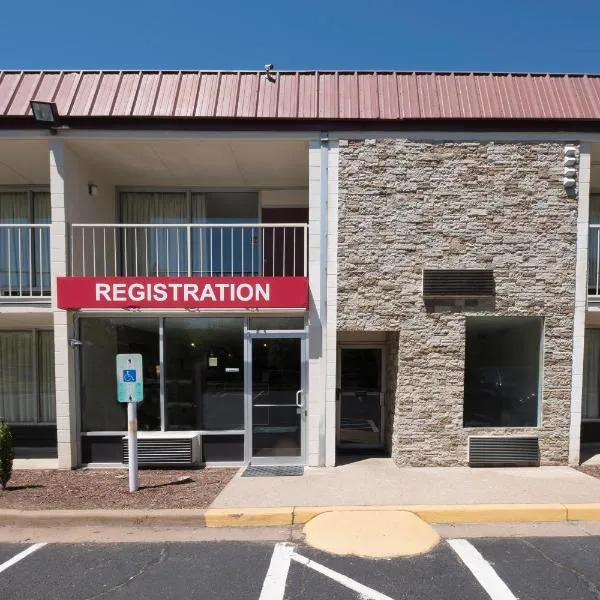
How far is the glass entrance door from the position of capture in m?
6.95

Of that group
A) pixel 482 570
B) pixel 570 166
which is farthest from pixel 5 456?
pixel 570 166

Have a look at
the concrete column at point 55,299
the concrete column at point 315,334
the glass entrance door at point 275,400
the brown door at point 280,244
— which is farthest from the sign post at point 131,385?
the brown door at point 280,244

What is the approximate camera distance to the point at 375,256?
6762 millimetres

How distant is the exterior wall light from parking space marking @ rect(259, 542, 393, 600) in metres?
6.43

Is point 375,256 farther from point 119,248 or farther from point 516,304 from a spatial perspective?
point 119,248

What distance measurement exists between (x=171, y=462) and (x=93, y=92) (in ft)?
20.2

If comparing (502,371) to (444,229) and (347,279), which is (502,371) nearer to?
(444,229)

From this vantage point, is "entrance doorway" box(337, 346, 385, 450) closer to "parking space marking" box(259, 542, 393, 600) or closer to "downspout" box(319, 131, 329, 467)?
"downspout" box(319, 131, 329, 467)

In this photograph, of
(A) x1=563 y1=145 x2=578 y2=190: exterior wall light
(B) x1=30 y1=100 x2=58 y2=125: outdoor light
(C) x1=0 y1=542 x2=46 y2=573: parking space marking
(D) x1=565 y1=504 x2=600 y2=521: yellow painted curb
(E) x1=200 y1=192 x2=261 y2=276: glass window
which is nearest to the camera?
(C) x1=0 y1=542 x2=46 y2=573: parking space marking

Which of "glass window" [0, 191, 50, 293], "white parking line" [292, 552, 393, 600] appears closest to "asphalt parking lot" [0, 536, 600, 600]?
"white parking line" [292, 552, 393, 600]

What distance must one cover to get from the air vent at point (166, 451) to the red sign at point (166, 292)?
2209 mm

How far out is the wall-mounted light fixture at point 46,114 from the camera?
6357mm

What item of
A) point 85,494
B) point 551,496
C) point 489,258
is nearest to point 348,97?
point 489,258

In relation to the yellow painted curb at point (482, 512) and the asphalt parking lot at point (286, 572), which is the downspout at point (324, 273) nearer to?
the yellow painted curb at point (482, 512)
